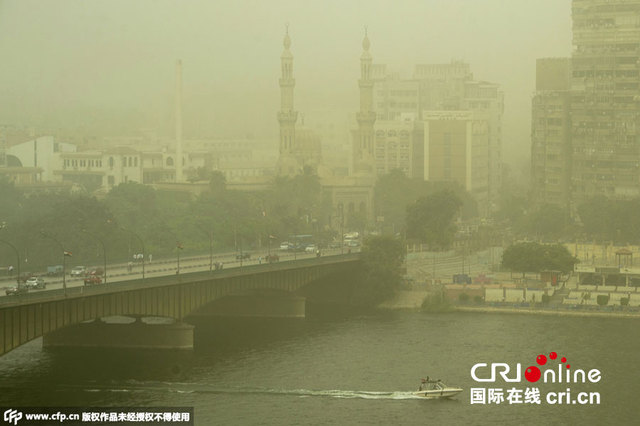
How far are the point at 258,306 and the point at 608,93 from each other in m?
25.3

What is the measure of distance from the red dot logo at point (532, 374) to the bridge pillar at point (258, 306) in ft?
33.1

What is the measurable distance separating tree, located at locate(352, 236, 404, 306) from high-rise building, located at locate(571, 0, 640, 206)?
1907 centimetres

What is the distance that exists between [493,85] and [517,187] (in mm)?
6570

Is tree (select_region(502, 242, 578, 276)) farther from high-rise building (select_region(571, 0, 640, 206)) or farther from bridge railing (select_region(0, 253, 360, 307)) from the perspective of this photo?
high-rise building (select_region(571, 0, 640, 206))

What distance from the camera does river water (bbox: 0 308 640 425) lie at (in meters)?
27.6

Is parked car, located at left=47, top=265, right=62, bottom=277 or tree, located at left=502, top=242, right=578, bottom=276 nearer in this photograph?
parked car, located at left=47, top=265, right=62, bottom=277

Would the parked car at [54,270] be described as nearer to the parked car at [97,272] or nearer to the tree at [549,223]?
the parked car at [97,272]

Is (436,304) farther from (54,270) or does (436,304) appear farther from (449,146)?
(449,146)

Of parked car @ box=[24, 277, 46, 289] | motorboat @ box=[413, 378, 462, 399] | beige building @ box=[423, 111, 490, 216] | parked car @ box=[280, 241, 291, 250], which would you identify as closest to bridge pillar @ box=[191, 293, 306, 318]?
parked car @ box=[24, 277, 46, 289]

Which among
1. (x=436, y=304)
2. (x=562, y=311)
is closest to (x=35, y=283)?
(x=436, y=304)

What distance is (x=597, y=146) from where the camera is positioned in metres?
61.6

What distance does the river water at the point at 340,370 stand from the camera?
90.7 feet

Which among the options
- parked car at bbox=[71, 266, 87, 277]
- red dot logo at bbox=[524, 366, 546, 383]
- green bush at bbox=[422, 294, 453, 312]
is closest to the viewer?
red dot logo at bbox=[524, 366, 546, 383]

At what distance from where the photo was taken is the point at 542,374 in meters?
31.2
